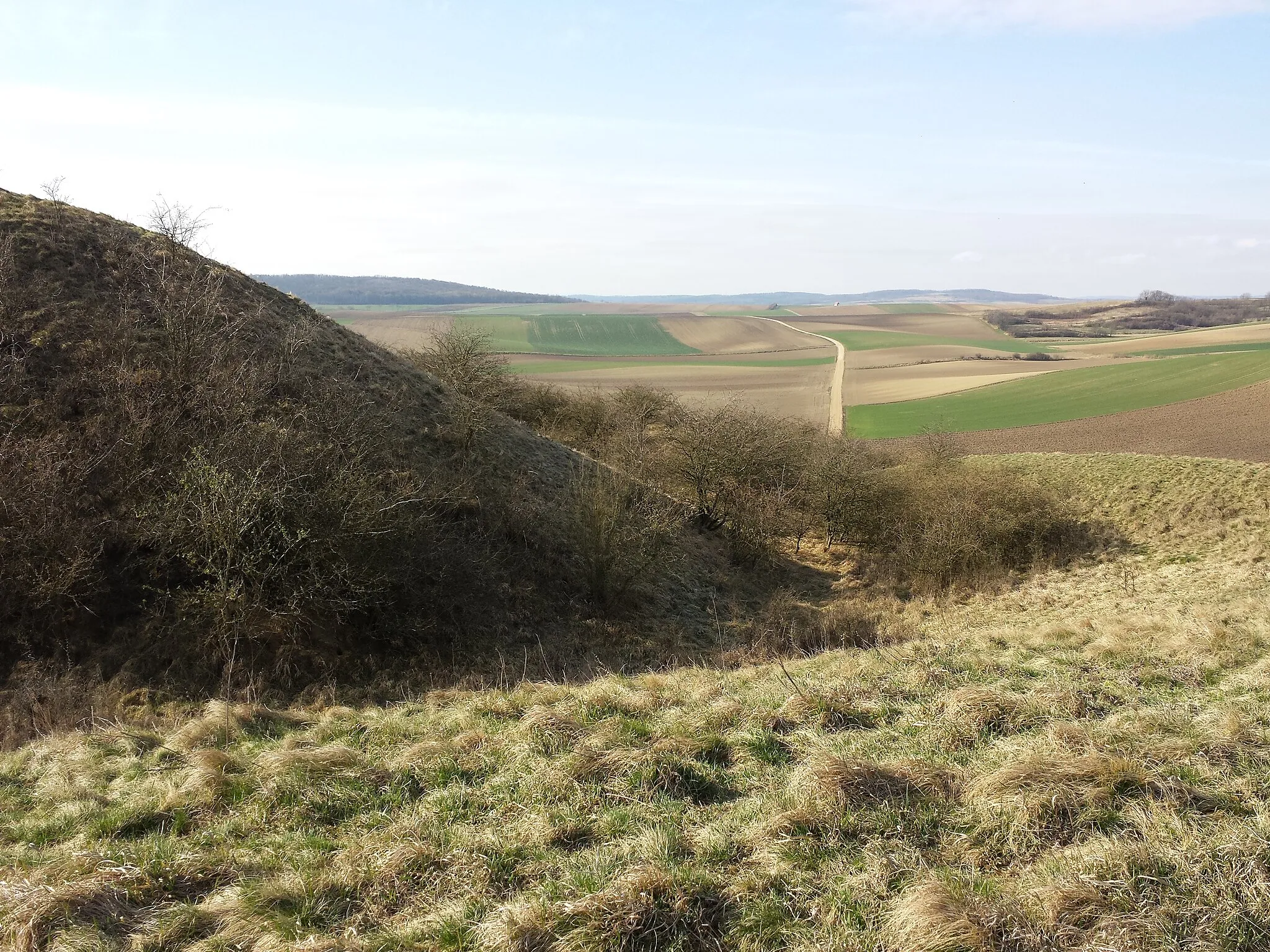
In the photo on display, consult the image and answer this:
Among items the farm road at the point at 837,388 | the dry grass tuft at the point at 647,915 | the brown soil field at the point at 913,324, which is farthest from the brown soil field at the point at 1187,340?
the dry grass tuft at the point at 647,915

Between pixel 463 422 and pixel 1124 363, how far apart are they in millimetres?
67700

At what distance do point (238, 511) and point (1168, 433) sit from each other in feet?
147

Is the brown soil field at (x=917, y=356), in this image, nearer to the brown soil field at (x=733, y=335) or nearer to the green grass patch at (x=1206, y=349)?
the brown soil field at (x=733, y=335)

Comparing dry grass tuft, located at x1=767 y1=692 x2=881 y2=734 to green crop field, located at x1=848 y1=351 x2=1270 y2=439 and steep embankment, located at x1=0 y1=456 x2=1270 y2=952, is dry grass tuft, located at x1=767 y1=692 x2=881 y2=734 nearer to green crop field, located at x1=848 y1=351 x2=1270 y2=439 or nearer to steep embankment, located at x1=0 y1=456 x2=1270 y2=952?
steep embankment, located at x1=0 y1=456 x2=1270 y2=952

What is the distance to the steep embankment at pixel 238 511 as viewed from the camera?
42.0ft

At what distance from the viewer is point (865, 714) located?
7910 mm

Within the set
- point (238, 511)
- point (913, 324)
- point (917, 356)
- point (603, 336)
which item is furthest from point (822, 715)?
point (913, 324)

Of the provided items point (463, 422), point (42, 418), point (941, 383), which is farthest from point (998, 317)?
point (42, 418)

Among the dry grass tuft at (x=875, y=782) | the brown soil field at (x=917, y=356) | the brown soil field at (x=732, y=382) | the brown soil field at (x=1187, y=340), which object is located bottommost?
the dry grass tuft at (x=875, y=782)

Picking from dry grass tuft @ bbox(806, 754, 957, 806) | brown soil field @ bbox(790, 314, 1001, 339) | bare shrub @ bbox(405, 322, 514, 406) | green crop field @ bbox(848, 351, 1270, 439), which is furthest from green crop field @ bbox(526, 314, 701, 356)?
dry grass tuft @ bbox(806, 754, 957, 806)

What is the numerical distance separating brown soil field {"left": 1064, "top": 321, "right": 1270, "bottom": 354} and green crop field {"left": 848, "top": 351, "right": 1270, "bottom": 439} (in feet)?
70.9

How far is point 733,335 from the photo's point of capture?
114250 millimetres

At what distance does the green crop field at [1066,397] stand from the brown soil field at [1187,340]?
21620mm

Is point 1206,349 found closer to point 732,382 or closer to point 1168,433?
point 732,382
